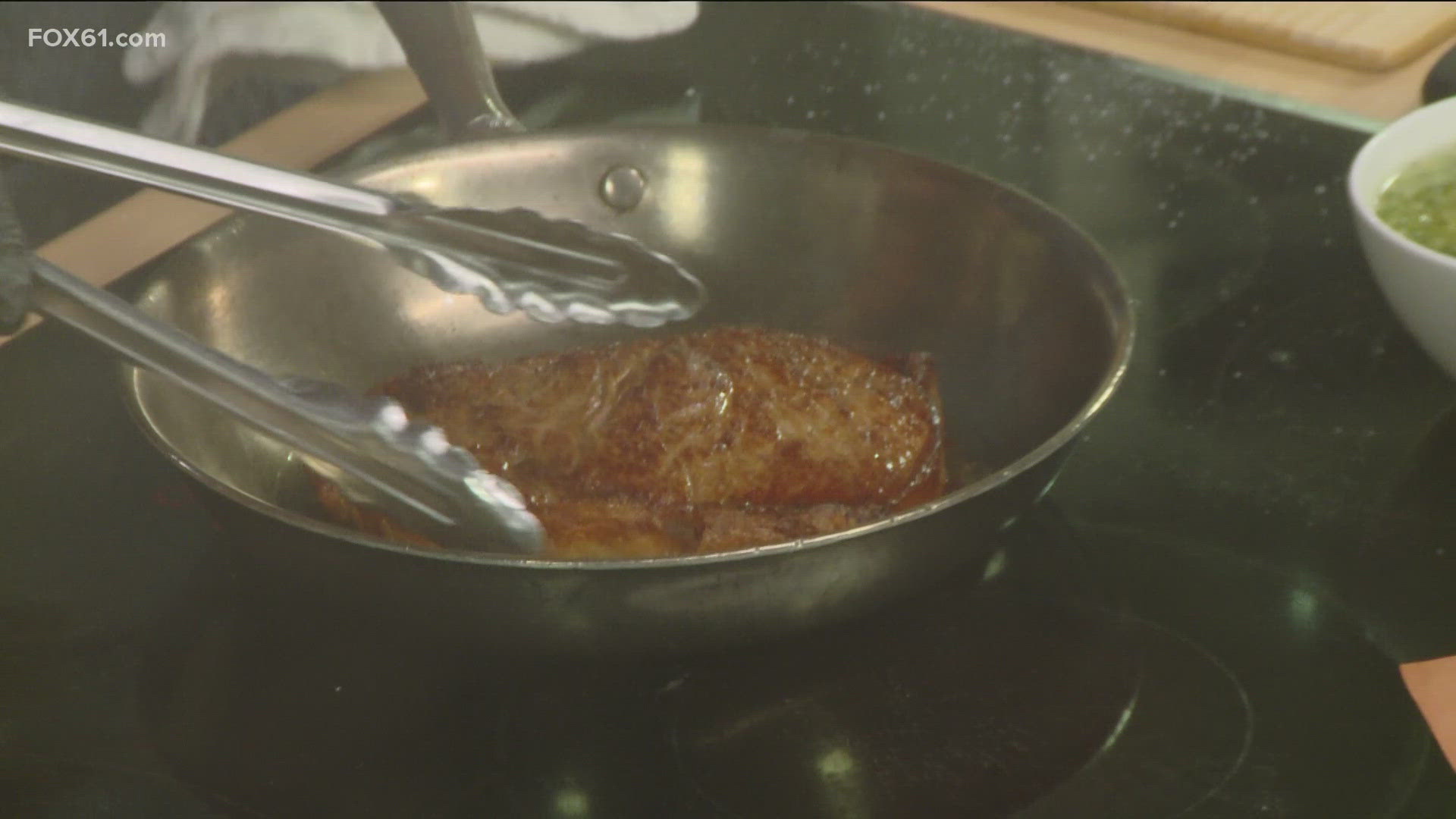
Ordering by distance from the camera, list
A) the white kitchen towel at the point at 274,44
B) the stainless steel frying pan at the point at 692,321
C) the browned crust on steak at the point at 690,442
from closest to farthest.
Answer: the stainless steel frying pan at the point at 692,321, the browned crust on steak at the point at 690,442, the white kitchen towel at the point at 274,44

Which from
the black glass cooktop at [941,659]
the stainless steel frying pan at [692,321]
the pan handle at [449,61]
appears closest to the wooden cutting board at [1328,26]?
the black glass cooktop at [941,659]

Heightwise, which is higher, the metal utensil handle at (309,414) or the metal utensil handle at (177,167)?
the metal utensil handle at (177,167)

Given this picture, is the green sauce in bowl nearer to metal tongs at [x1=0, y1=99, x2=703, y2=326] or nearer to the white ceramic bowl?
the white ceramic bowl

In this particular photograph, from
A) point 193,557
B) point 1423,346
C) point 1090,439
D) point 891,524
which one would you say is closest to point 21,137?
point 193,557

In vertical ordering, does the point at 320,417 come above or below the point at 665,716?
above

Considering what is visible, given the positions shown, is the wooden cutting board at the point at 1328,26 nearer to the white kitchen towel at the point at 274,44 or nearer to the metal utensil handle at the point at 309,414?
the white kitchen towel at the point at 274,44

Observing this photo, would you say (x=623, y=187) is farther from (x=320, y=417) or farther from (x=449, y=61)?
(x=320, y=417)

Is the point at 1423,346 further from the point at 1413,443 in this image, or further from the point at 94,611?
the point at 94,611

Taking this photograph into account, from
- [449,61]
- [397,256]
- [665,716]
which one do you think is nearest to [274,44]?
[449,61]
